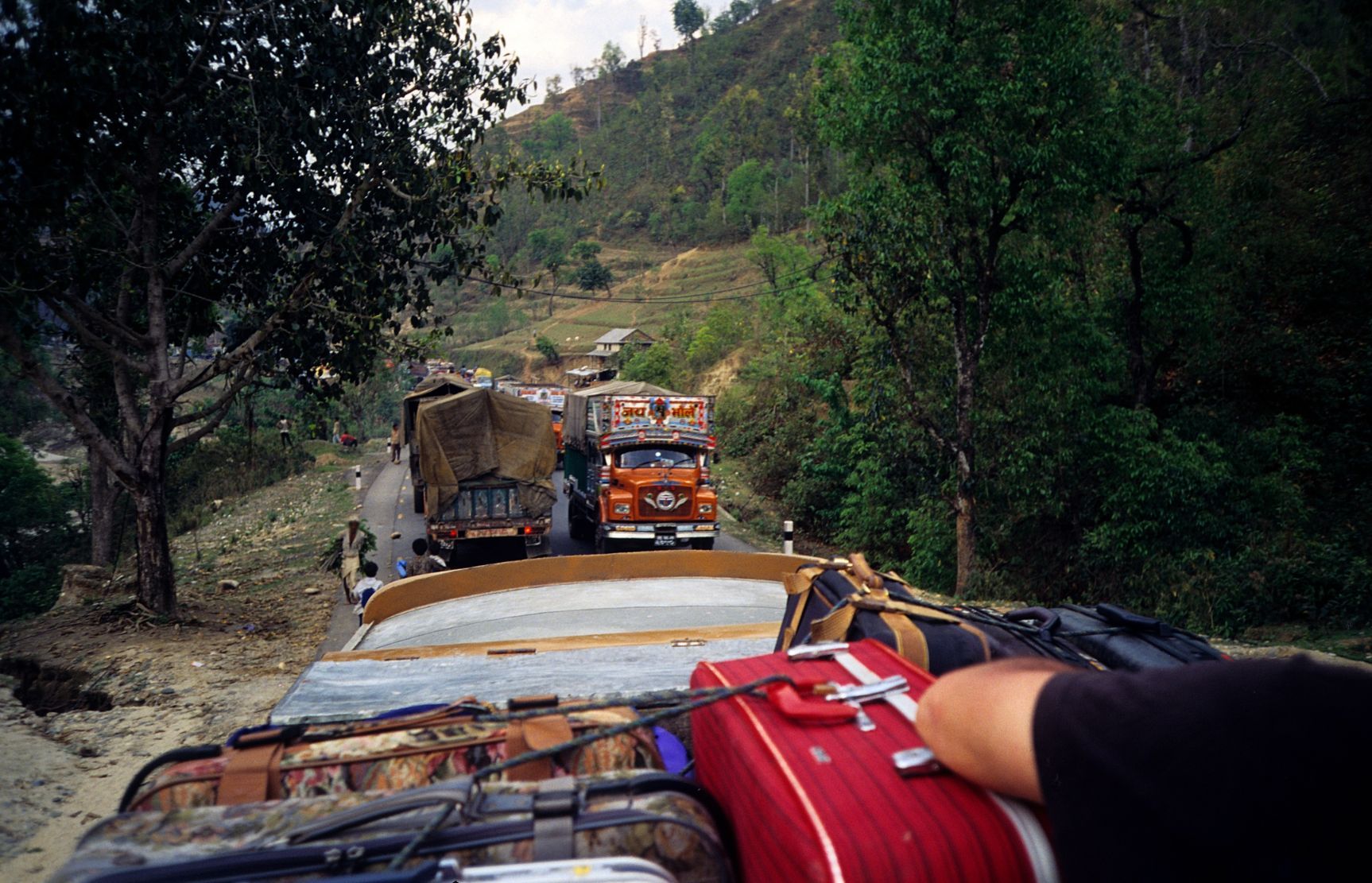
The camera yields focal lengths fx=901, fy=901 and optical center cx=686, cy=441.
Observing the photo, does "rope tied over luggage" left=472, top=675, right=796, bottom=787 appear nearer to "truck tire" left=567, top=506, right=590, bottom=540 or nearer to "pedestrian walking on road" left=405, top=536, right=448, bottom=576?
"pedestrian walking on road" left=405, top=536, right=448, bottom=576

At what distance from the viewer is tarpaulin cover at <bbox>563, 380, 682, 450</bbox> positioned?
2211 cm

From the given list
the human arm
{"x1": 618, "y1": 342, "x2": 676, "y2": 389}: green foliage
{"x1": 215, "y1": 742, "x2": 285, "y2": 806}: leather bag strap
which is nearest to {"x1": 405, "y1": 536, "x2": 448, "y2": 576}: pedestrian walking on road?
{"x1": 215, "y1": 742, "x2": 285, "y2": 806}: leather bag strap

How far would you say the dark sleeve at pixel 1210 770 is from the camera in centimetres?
111

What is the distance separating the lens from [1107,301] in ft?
56.1

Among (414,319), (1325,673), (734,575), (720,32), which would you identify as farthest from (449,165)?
(720,32)

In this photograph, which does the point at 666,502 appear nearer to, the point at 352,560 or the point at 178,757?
the point at 352,560

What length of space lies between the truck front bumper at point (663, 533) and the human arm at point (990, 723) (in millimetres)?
15774

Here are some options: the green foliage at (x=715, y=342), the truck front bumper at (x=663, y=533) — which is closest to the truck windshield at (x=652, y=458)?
the truck front bumper at (x=663, y=533)

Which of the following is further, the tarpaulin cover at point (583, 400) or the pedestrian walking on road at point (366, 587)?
the tarpaulin cover at point (583, 400)

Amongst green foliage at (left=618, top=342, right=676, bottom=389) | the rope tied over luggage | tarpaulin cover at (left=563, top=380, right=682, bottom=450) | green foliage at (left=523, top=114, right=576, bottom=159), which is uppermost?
green foliage at (left=523, top=114, right=576, bottom=159)

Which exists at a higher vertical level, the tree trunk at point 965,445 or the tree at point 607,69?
the tree at point 607,69

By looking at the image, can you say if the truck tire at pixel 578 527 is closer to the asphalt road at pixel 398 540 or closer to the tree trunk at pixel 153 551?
the asphalt road at pixel 398 540

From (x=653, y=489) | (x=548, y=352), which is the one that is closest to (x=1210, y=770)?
(x=653, y=489)

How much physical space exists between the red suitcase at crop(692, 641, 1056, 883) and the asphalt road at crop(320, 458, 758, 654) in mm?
9345
